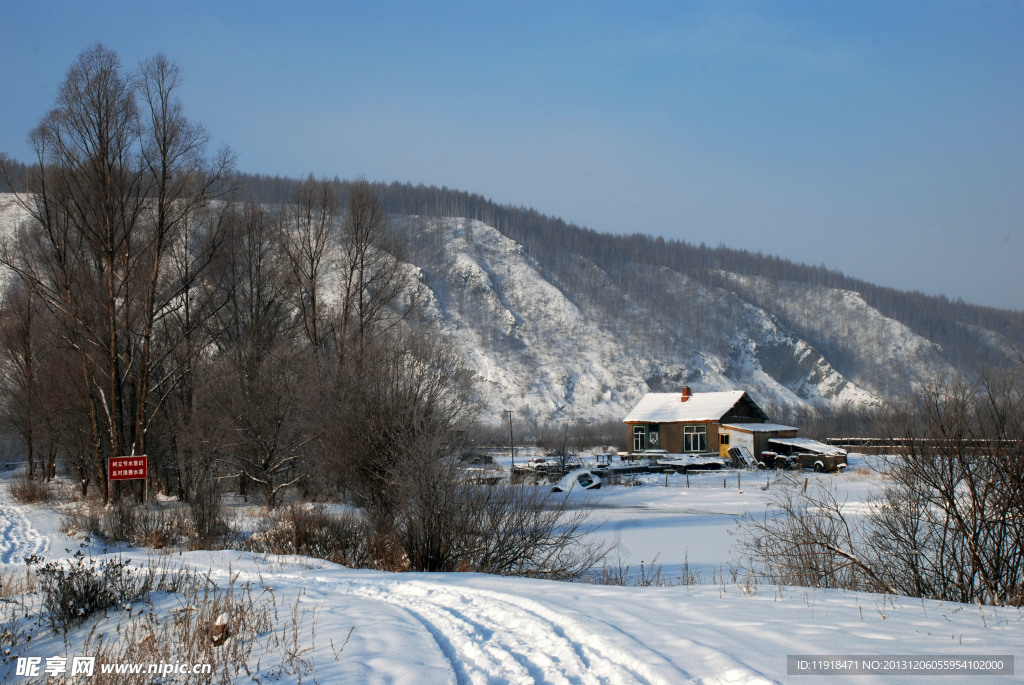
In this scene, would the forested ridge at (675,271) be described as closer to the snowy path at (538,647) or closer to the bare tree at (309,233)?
the bare tree at (309,233)

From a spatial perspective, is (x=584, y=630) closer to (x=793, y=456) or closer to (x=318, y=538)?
(x=318, y=538)

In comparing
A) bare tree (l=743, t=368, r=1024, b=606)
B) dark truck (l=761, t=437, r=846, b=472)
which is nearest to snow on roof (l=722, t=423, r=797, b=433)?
dark truck (l=761, t=437, r=846, b=472)

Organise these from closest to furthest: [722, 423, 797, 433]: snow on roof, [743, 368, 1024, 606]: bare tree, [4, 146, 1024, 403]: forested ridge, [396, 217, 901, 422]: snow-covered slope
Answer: [743, 368, 1024, 606]: bare tree
[722, 423, 797, 433]: snow on roof
[396, 217, 901, 422]: snow-covered slope
[4, 146, 1024, 403]: forested ridge

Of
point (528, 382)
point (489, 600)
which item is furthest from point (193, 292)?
point (528, 382)

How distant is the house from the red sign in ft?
146

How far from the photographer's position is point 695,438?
57375 mm

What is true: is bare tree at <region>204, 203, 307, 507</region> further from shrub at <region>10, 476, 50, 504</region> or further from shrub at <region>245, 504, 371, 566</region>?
shrub at <region>245, 504, 371, 566</region>

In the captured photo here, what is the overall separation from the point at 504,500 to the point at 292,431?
14.4 meters

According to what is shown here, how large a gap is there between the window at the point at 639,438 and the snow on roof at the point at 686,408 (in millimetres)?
1042

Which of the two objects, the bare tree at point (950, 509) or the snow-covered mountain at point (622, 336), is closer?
the bare tree at point (950, 509)

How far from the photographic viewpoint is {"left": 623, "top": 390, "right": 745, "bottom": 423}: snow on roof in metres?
56.9

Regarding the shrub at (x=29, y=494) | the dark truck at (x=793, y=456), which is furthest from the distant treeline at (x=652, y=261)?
the shrub at (x=29, y=494)

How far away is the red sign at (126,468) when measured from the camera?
19.7m

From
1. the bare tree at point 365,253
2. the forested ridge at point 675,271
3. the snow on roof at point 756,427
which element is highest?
the forested ridge at point 675,271
